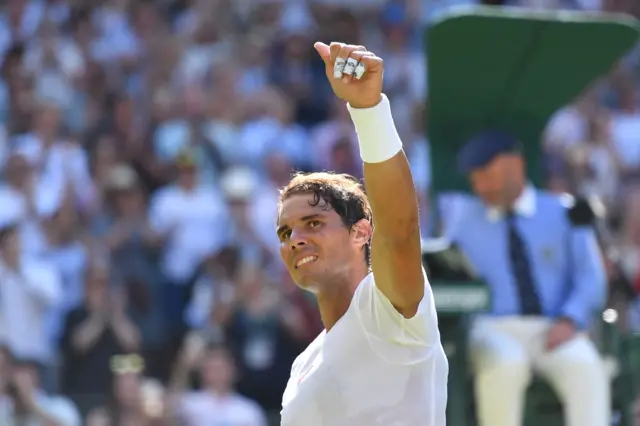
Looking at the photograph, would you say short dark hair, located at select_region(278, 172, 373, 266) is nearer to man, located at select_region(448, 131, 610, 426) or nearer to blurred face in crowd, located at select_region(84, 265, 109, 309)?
man, located at select_region(448, 131, 610, 426)

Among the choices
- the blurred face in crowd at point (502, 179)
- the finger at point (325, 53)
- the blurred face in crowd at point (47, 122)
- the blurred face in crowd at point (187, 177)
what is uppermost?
the blurred face in crowd at point (47, 122)

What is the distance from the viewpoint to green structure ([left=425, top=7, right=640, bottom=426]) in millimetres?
5699

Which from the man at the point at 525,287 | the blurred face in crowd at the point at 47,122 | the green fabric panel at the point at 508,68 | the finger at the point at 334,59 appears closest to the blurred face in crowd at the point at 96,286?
the blurred face in crowd at the point at 47,122

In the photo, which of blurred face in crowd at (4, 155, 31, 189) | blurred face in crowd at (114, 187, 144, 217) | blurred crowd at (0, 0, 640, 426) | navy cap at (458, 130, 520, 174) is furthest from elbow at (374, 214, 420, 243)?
blurred face in crowd at (4, 155, 31, 189)

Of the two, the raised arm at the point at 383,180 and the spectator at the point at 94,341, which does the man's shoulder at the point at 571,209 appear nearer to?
the spectator at the point at 94,341

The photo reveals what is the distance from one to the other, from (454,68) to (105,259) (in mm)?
3235

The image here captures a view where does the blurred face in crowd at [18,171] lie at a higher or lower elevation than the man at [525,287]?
higher

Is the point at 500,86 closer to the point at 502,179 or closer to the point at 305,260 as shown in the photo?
the point at 502,179

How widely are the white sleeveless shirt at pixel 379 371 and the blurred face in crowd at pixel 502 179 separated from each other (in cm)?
342

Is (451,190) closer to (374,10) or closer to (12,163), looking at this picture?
(12,163)

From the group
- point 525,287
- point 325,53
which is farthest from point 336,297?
point 525,287

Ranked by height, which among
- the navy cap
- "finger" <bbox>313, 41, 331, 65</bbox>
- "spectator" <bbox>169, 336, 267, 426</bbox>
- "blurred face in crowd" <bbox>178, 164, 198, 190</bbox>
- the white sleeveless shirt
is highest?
"blurred face in crowd" <bbox>178, 164, 198, 190</bbox>

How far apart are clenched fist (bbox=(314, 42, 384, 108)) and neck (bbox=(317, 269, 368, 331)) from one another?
1.71 feet

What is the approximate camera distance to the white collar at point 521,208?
619 cm
